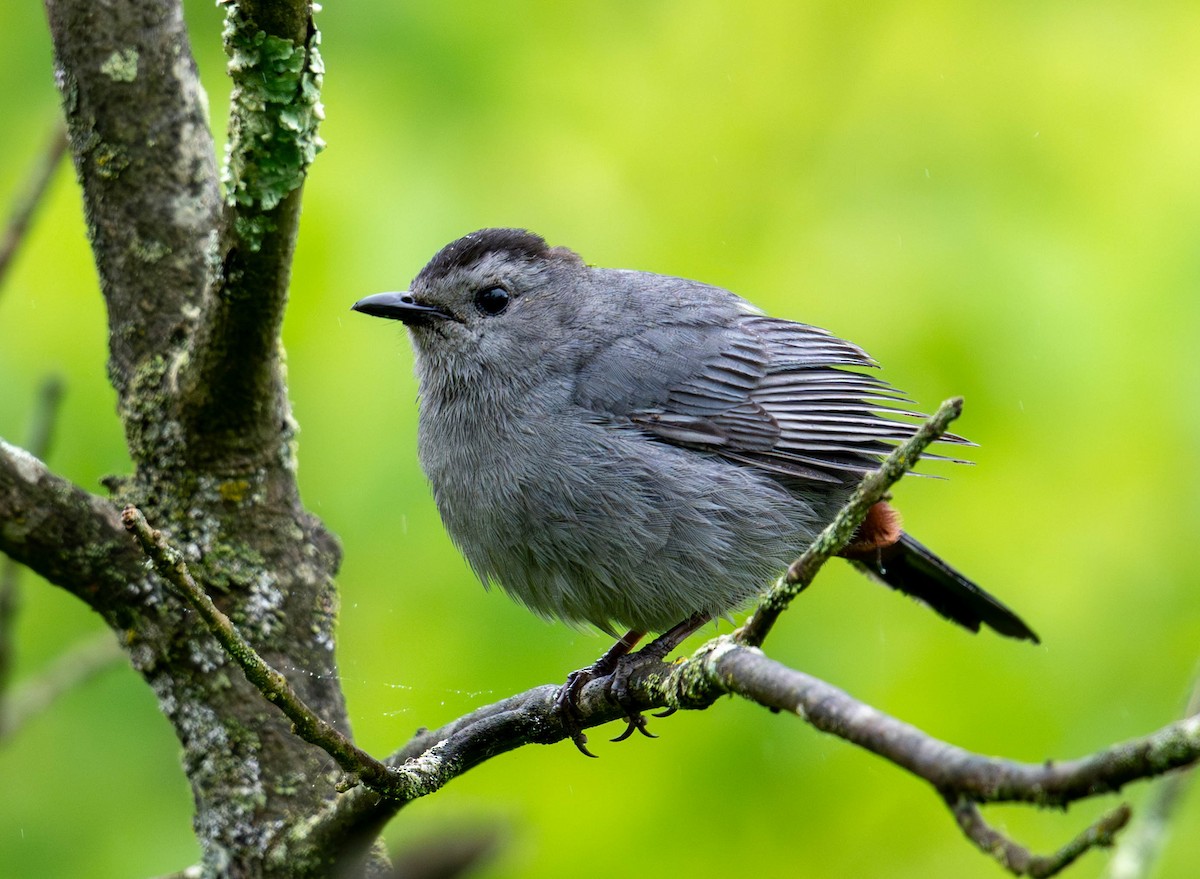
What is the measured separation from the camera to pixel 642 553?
12.3ft

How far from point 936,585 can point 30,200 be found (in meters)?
3.08

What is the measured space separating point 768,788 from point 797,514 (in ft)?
2.84

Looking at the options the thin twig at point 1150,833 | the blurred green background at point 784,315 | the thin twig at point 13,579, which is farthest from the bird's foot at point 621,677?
the thin twig at point 13,579

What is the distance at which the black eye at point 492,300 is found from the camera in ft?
14.7

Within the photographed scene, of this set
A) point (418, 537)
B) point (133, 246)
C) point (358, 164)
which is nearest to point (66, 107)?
point (133, 246)

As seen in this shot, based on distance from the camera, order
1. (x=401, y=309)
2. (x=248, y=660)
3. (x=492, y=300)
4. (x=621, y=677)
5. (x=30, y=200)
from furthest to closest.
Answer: (x=492, y=300), (x=401, y=309), (x=30, y=200), (x=621, y=677), (x=248, y=660)

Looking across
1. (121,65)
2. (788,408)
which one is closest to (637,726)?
(788,408)

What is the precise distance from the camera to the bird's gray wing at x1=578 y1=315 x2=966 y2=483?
13.4 feet

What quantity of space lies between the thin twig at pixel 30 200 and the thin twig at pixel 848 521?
2.43 m

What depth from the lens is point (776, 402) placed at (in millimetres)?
4270

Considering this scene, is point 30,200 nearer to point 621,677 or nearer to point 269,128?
point 269,128

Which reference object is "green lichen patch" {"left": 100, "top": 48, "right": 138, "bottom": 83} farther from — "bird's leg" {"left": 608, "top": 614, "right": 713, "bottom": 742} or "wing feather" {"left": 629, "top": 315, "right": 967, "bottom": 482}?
"bird's leg" {"left": 608, "top": 614, "right": 713, "bottom": 742}

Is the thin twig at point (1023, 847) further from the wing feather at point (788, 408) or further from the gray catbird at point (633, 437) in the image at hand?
the wing feather at point (788, 408)

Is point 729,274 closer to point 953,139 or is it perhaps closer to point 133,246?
point 953,139
